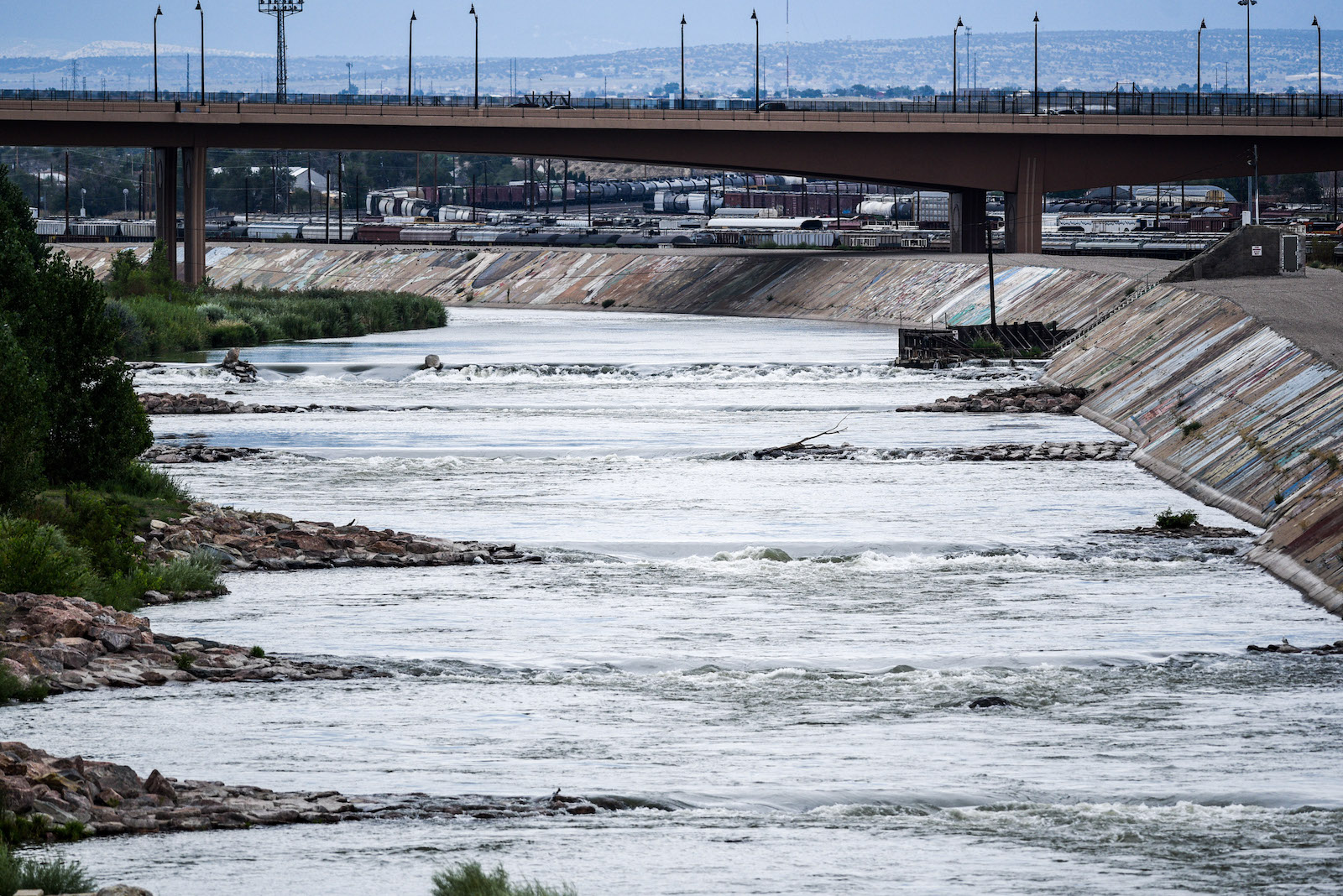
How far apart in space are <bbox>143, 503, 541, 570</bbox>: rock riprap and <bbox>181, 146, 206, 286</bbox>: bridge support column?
249ft

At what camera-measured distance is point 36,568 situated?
28938 mm

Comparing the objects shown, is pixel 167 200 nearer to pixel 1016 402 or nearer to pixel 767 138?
pixel 767 138

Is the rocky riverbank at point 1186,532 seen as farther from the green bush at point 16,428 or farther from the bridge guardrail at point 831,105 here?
the bridge guardrail at point 831,105

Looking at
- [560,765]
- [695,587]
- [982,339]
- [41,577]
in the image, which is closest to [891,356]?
[982,339]

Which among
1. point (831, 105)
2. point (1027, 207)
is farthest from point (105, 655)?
point (1027, 207)

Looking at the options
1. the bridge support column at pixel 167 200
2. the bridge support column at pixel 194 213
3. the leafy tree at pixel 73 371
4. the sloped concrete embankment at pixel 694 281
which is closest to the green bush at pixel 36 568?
the leafy tree at pixel 73 371

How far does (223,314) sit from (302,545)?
6329 cm

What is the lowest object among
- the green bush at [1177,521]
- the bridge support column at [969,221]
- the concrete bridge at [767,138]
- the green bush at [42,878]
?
the green bush at [42,878]

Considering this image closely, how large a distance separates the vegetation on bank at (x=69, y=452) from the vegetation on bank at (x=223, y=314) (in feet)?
138

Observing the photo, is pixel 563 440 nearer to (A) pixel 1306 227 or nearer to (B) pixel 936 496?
(B) pixel 936 496

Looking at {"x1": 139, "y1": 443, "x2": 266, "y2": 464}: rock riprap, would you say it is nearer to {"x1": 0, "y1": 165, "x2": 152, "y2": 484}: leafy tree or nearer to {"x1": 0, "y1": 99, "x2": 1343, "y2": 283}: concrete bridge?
{"x1": 0, "y1": 165, "x2": 152, "y2": 484}: leafy tree

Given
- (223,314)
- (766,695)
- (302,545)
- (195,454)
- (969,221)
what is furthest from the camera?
(969,221)

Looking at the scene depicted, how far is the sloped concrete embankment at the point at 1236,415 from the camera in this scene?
35156 millimetres

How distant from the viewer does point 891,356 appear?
83.4m
